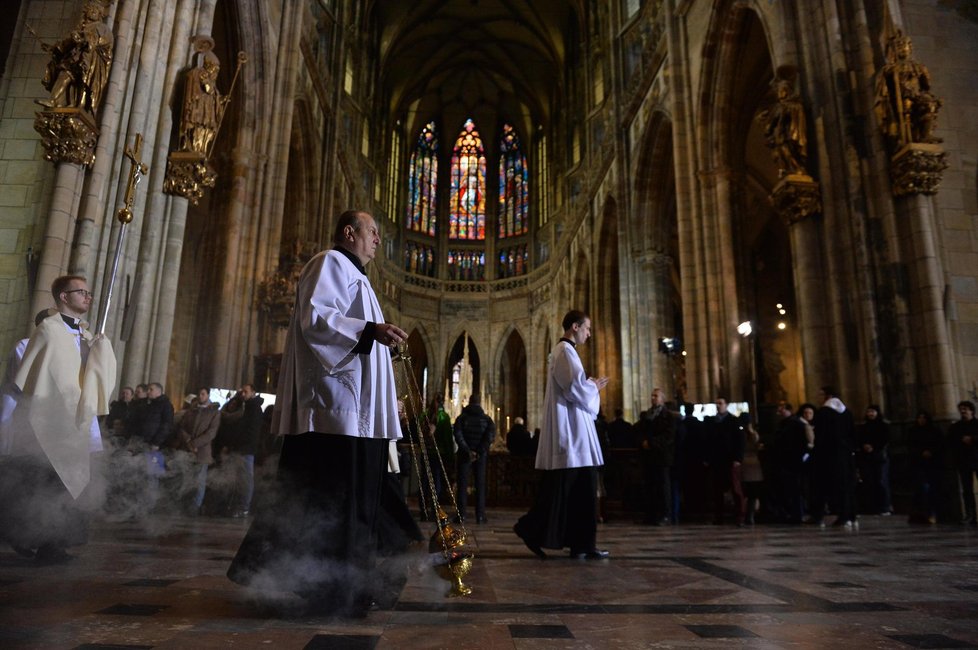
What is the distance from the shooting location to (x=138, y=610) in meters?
2.48

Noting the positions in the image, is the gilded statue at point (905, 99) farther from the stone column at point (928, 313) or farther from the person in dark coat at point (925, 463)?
the person in dark coat at point (925, 463)

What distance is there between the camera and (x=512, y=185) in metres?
39.0

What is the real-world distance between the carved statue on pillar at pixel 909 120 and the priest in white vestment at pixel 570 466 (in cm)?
637

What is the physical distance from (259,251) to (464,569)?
11101 mm

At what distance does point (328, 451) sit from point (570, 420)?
2.60 meters

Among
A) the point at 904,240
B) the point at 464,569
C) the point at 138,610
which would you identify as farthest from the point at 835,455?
the point at 138,610

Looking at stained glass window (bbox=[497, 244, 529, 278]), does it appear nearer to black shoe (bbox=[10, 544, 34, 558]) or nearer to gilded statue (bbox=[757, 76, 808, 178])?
gilded statue (bbox=[757, 76, 808, 178])

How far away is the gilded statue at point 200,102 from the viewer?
8125 millimetres

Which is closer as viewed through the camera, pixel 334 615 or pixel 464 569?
pixel 334 615

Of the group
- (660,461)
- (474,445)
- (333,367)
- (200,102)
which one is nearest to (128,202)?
(200,102)

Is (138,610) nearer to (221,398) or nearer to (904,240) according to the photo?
(221,398)

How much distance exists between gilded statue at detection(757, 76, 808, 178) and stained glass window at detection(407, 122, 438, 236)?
29.3m

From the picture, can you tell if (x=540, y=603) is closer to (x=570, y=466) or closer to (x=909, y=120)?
(x=570, y=466)

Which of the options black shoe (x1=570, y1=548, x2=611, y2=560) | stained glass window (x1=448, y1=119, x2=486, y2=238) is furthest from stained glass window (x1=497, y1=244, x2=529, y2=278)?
black shoe (x1=570, y1=548, x2=611, y2=560)
